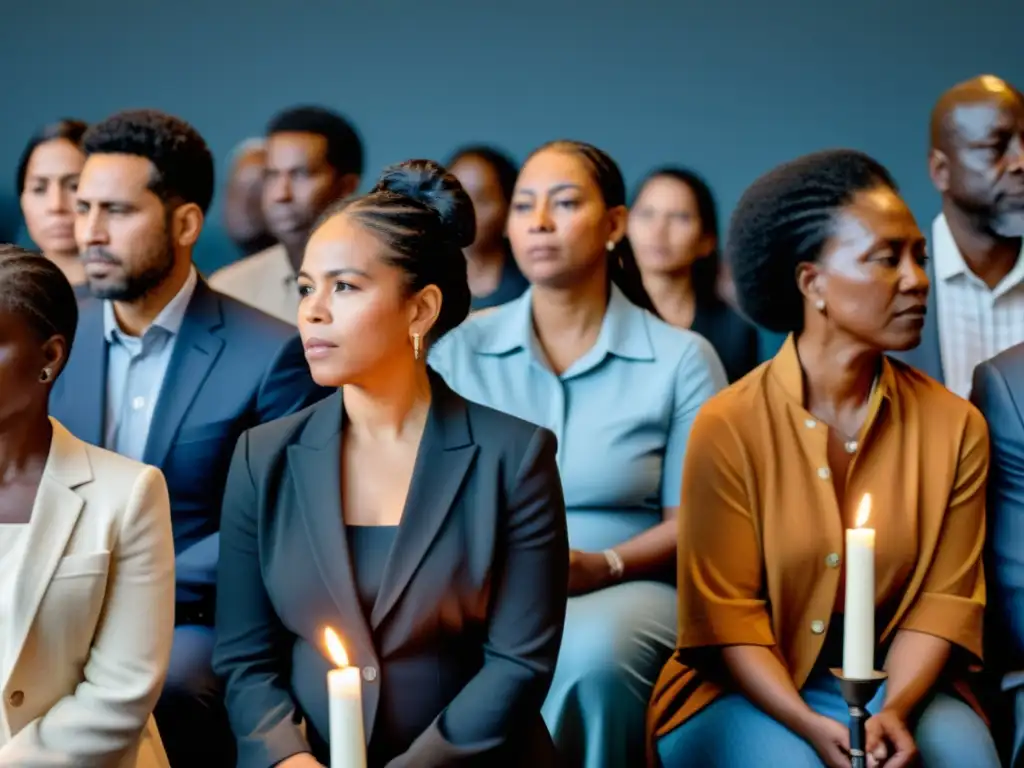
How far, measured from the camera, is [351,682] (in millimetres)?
1566

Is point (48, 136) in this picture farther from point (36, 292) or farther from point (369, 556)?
point (369, 556)

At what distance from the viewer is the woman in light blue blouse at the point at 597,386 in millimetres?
3043

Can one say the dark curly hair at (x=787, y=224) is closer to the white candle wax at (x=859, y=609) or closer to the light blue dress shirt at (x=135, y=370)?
the white candle wax at (x=859, y=609)

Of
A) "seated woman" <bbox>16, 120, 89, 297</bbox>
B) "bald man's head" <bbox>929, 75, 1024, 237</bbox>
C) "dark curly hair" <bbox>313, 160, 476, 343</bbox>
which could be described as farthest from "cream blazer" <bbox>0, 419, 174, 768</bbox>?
"bald man's head" <bbox>929, 75, 1024, 237</bbox>

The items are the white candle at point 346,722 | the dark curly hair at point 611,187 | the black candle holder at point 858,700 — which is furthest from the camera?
the dark curly hair at point 611,187

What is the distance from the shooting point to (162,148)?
11.0ft

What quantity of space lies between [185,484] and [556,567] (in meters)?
1.05

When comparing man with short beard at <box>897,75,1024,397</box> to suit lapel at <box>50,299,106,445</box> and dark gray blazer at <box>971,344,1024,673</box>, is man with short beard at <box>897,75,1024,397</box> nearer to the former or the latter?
dark gray blazer at <box>971,344,1024,673</box>

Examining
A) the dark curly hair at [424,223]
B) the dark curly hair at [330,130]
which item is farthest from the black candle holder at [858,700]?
the dark curly hair at [330,130]

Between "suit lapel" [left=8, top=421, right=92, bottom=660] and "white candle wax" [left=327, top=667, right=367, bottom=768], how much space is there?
83 centimetres

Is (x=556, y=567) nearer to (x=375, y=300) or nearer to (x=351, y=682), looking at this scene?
(x=375, y=300)

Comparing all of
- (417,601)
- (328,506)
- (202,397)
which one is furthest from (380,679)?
(202,397)

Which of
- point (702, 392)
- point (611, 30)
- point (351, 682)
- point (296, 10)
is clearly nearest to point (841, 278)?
point (702, 392)

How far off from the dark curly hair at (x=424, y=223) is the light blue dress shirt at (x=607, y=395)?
76 cm
